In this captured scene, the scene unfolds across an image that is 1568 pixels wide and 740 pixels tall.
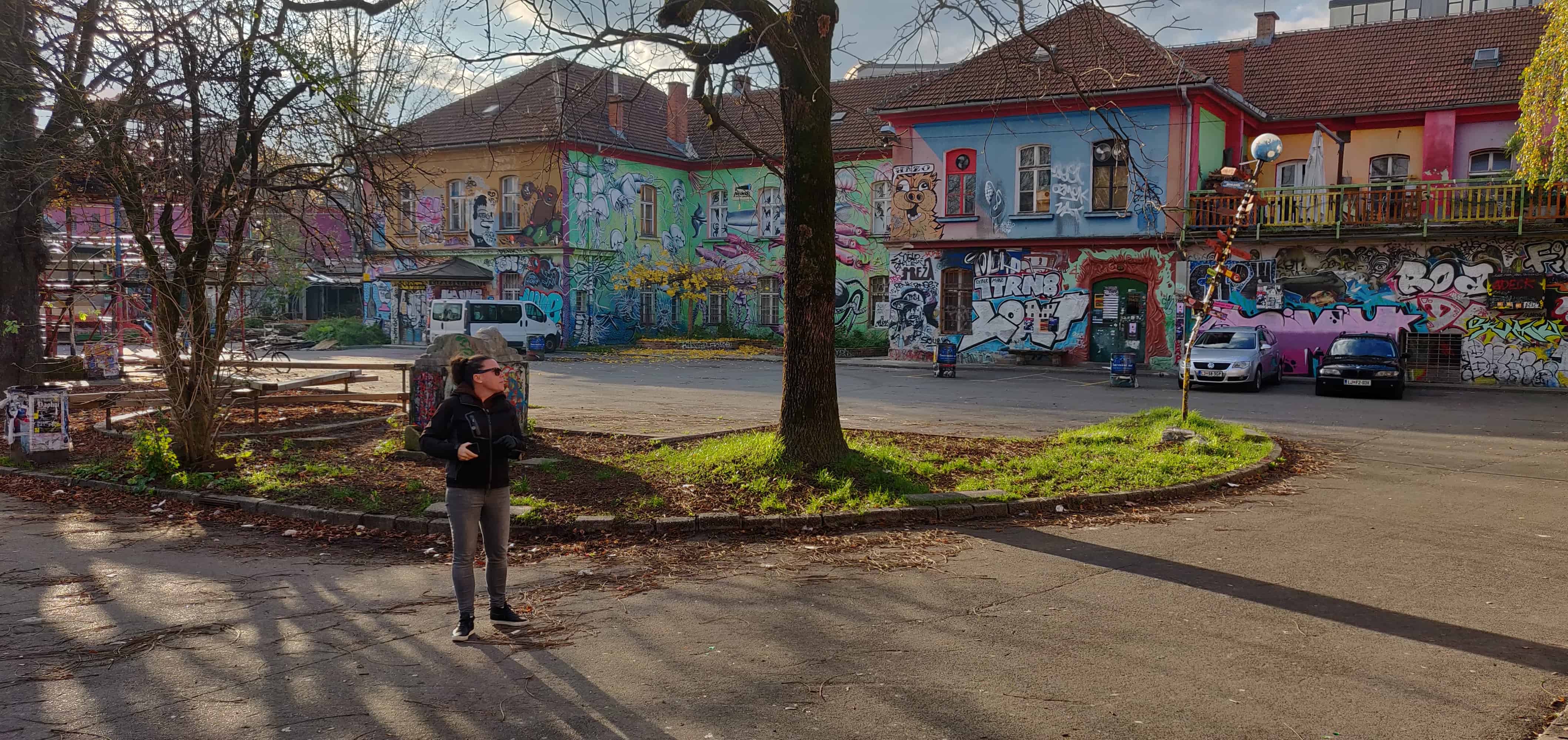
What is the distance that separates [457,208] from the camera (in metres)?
41.3

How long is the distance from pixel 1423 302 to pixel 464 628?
27897mm

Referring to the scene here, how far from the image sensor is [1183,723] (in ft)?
15.3

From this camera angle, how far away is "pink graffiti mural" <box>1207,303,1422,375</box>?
27.4 metres

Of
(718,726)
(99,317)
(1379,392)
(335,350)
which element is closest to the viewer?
(718,726)

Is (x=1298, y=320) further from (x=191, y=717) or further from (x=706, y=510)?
(x=191, y=717)

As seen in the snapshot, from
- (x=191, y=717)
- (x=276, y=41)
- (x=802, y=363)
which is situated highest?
(x=276, y=41)

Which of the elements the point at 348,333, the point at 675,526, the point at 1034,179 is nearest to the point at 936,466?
the point at 675,526

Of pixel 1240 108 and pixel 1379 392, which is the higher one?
pixel 1240 108

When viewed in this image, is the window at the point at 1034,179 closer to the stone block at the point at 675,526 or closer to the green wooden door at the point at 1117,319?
the green wooden door at the point at 1117,319

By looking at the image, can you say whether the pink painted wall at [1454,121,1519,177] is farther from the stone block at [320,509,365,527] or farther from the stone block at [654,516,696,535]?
the stone block at [320,509,365,527]

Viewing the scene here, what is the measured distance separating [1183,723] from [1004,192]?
28572mm

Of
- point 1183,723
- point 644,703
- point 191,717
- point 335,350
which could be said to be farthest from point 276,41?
point 335,350

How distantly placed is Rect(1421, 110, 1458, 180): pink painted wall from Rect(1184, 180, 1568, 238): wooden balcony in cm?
323

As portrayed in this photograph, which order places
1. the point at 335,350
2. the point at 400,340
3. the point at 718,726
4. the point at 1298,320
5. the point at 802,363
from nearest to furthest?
1. the point at 718,726
2. the point at 802,363
3. the point at 1298,320
4. the point at 335,350
5. the point at 400,340
